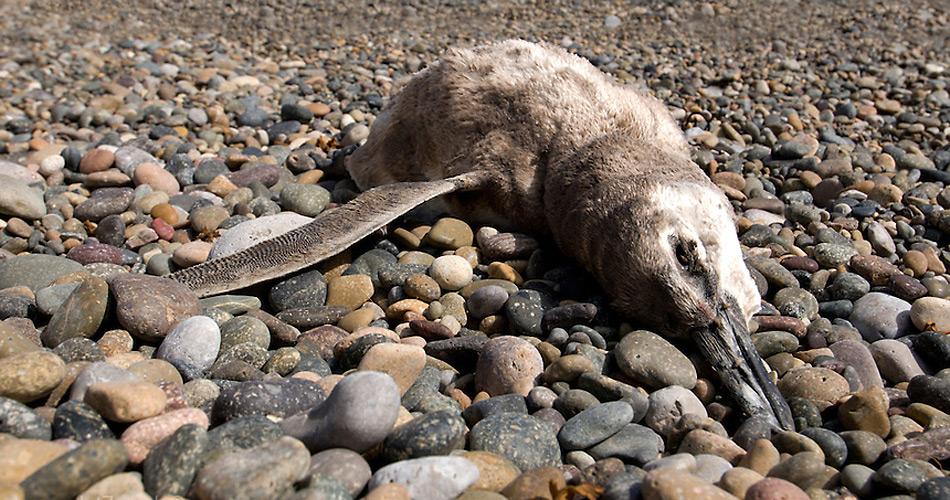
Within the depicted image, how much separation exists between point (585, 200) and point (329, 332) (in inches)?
59.8

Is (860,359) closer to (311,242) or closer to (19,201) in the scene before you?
(311,242)

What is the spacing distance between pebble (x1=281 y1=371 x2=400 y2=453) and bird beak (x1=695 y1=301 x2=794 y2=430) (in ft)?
5.04

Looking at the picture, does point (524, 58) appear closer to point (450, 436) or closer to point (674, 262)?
point (674, 262)

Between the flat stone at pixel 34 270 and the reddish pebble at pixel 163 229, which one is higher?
the flat stone at pixel 34 270

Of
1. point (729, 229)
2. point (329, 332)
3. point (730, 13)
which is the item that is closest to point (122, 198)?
point (329, 332)

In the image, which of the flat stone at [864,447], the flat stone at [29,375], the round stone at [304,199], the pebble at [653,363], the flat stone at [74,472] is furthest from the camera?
the round stone at [304,199]

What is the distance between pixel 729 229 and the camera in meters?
4.07

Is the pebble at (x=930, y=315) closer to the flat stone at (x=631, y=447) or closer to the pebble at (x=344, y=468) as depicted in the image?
the flat stone at (x=631, y=447)

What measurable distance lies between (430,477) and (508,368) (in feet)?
3.10

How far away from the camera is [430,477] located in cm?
256

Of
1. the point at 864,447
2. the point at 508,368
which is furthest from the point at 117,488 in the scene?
the point at 864,447

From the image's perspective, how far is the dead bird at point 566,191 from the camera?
3.76m

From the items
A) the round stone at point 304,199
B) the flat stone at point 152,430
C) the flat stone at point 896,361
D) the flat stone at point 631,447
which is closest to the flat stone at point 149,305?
the flat stone at point 152,430

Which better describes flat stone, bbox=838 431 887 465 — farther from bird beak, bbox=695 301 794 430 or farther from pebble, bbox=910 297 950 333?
pebble, bbox=910 297 950 333
